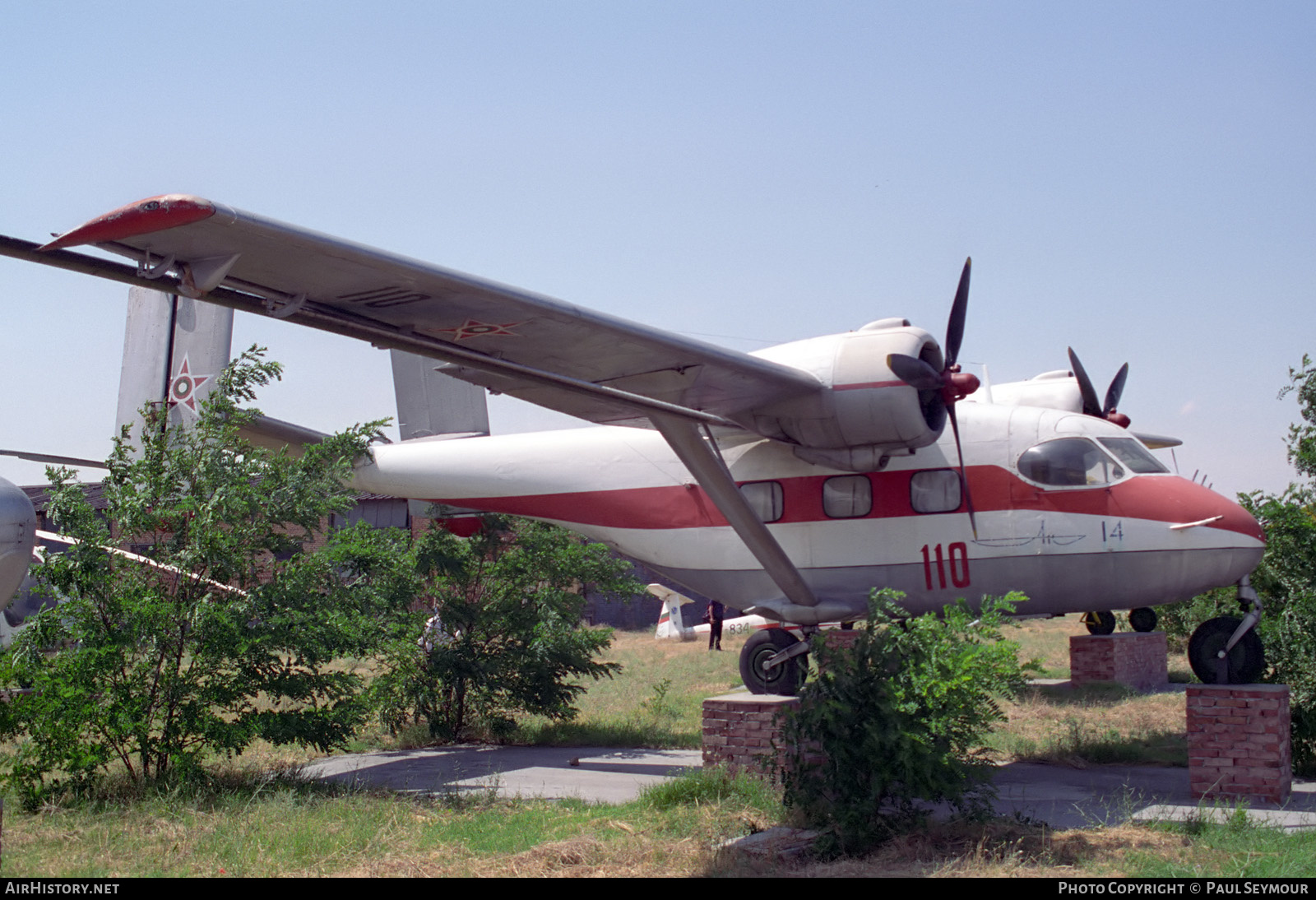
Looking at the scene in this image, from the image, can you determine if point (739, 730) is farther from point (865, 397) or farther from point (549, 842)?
point (865, 397)

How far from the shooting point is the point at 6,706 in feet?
27.7

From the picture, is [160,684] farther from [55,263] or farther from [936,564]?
[936,564]

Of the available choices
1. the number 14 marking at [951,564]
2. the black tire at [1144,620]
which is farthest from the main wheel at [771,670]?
the black tire at [1144,620]

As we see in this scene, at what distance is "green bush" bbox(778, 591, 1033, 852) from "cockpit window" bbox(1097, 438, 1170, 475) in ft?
13.3

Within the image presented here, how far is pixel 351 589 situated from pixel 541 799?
2794mm

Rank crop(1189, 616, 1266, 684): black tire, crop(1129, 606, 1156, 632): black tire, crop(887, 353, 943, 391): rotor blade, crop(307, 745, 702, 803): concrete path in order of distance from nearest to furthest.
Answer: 1. crop(1189, 616, 1266, 684): black tire
2. crop(307, 745, 702, 803): concrete path
3. crop(887, 353, 943, 391): rotor blade
4. crop(1129, 606, 1156, 632): black tire

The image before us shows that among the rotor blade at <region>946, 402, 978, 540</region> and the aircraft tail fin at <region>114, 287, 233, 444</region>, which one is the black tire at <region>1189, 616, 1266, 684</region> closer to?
the rotor blade at <region>946, 402, 978, 540</region>

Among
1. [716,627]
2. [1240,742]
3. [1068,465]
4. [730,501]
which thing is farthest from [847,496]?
[716,627]

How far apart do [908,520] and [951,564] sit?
65 cm

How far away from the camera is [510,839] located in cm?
729

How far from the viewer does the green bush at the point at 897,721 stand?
684cm

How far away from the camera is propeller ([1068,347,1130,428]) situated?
12180 millimetres

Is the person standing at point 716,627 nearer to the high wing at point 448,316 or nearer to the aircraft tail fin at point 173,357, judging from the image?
the high wing at point 448,316

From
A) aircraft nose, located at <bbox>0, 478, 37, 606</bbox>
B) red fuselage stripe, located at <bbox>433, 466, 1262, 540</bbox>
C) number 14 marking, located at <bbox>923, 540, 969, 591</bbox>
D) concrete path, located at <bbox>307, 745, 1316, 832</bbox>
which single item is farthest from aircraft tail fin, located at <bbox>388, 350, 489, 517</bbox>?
number 14 marking, located at <bbox>923, 540, 969, 591</bbox>
